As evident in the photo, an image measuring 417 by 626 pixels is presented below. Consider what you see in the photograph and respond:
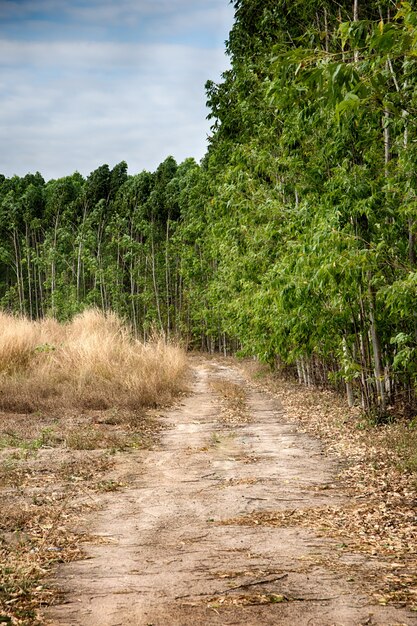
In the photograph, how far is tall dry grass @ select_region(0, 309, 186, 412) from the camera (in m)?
11.6

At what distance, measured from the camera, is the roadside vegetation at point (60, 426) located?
4.36 m

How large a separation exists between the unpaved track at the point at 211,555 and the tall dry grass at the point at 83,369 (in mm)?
3944

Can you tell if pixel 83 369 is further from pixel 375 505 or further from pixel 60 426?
pixel 375 505

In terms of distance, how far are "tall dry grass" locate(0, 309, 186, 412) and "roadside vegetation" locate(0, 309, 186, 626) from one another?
0.03m

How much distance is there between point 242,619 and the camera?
10.6ft

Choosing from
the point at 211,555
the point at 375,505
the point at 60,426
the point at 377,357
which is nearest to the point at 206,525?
the point at 211,555

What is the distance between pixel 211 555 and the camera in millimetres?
4258

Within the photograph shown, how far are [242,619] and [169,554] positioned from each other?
3.95ft

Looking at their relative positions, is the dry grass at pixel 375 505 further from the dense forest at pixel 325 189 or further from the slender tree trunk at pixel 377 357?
the dense forest at pixel 325 189

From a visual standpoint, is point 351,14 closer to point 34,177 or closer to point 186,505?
point 186,505

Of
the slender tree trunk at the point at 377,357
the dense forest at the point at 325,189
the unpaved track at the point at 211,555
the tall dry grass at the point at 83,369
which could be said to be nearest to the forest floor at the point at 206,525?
the unpaved track at the point at 211,555

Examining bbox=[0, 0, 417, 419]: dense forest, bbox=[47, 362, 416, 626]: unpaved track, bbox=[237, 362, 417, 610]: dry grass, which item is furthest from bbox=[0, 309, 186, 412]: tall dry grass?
bbox=[47, 362, 416, 626]: unpaved track

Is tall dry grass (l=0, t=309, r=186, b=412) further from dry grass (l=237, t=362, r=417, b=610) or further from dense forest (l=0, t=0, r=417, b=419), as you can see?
dry grass (l=237, t=362, r=417, b=610)

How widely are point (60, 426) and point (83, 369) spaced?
364 cm
